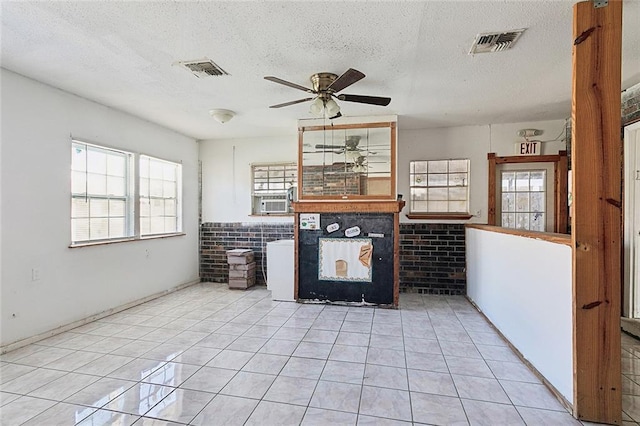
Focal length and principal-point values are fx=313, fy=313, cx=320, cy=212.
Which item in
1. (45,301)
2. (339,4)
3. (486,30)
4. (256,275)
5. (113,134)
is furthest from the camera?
(256,275)

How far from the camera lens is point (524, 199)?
195 inches

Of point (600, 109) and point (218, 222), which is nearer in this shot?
point (600, 109)

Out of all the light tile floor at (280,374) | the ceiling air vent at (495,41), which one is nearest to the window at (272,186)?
the light tile floor at (280,374)

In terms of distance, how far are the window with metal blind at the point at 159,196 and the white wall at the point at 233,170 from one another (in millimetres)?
589

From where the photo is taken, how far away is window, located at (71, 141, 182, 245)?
3.80 meters

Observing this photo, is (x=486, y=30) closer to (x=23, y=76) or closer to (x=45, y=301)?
(x=23, y=76)

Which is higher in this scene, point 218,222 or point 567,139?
point 567,139

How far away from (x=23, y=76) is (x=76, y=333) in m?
2.72

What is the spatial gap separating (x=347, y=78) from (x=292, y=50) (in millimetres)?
524

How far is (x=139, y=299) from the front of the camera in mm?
4535

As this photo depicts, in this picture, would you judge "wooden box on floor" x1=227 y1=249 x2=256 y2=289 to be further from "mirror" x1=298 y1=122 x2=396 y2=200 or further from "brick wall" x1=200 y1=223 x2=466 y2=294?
"mirror" x1=298 y1=122 x2=396 y2=200

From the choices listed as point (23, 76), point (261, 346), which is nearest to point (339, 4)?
point (261, 346)

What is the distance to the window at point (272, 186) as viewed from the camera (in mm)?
5621

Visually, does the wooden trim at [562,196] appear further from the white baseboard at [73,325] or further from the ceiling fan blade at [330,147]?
the white baseboard at [73,325]
